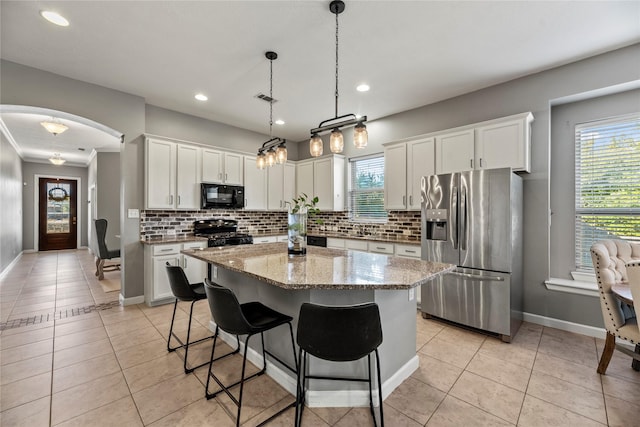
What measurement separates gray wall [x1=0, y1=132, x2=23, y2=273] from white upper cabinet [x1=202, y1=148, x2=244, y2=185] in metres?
4.25

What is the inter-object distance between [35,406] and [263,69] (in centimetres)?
343

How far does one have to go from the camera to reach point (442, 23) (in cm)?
237

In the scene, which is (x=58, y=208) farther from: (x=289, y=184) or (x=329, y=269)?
(x=329, y=269)

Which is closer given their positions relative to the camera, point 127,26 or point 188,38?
point 127,26

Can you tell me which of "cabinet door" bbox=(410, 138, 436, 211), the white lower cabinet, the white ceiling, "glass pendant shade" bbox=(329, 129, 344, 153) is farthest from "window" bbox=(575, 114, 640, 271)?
the white lower cabinet

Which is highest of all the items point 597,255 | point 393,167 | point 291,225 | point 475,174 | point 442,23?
point 442,23

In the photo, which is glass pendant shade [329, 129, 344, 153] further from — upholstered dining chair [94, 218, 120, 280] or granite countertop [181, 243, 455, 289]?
upholstered dining chair [94, 218, 120, 280]

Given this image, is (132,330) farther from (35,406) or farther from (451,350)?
(451,350)

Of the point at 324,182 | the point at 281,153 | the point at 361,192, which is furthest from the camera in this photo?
the point at 324,182

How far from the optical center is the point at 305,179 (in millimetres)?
5605

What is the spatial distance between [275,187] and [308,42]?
3.16 metres

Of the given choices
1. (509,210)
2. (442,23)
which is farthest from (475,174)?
(442,23)

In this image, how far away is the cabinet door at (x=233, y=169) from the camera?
476 cm

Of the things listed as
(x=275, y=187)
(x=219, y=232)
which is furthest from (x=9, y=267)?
(x=275, y=187)
